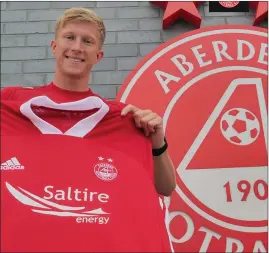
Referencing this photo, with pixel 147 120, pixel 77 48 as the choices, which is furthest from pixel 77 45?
pixel 147 120

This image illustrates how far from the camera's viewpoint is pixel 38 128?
1.24 m

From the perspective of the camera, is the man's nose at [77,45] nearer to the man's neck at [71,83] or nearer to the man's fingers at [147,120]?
the man's neck at [71,83]

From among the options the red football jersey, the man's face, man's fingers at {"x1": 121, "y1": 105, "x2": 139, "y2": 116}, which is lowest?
the red football jersey

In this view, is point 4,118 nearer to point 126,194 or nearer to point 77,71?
point 77,71

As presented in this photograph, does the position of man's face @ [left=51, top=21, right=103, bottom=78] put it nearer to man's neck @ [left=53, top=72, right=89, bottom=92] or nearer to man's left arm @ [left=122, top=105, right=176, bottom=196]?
man's neck @ [left=53, top=72, right=89, bottom=92]

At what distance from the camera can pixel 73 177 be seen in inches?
45.6

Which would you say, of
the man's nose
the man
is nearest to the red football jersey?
the man

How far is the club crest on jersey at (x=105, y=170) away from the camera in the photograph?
1186 millimetres

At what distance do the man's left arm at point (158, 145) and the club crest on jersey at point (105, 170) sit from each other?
14 centimetres

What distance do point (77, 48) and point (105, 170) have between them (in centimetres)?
35

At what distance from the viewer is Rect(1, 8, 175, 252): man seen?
1.08 meters

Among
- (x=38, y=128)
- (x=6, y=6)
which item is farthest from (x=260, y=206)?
(x=6, y=6)

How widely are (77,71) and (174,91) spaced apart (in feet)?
2.99

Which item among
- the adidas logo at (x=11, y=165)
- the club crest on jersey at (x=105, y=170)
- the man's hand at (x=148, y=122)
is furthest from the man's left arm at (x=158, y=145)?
the adidas logo at (x=11, y=165)
